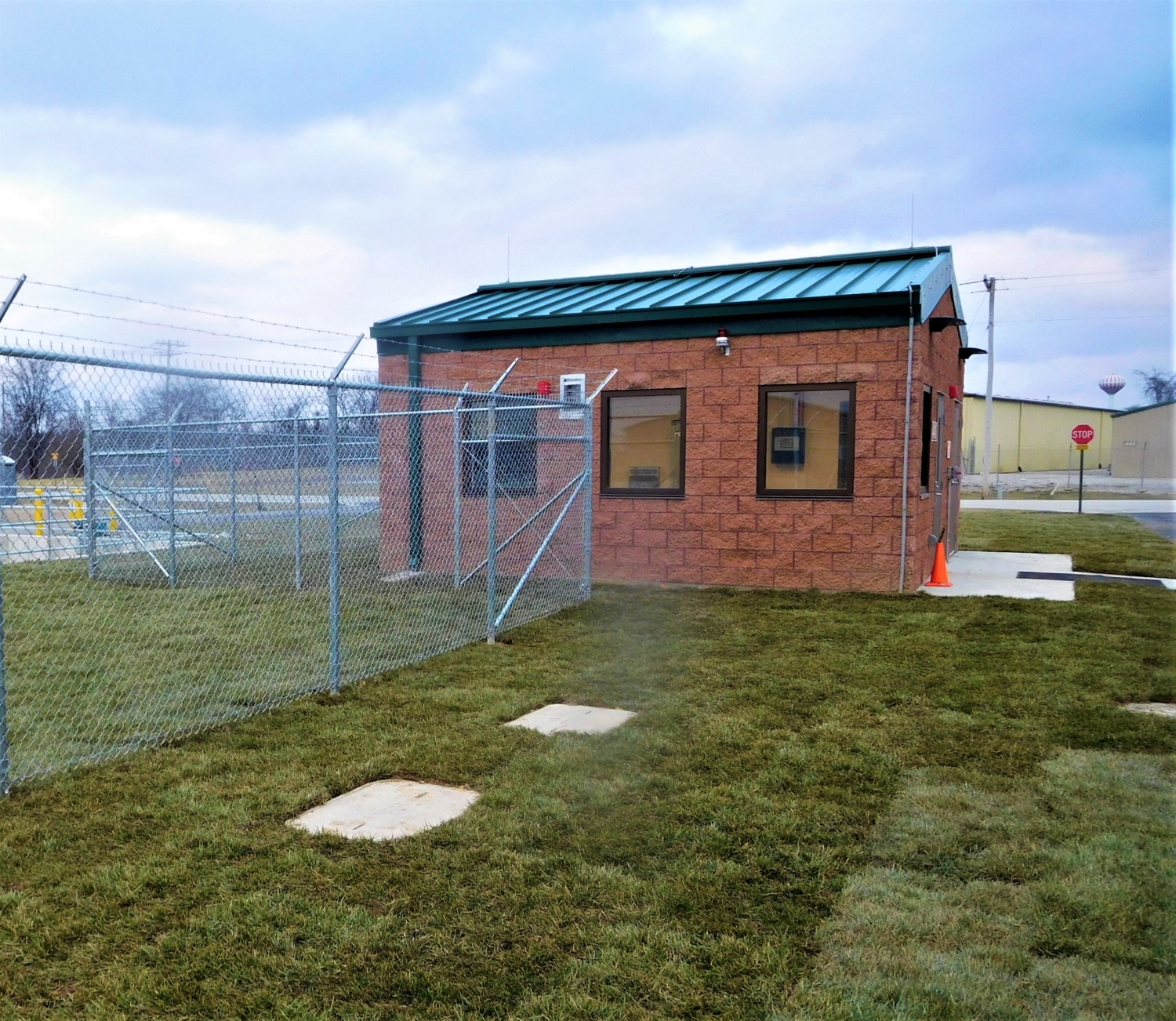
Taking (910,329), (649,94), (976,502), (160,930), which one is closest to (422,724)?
(160,930)

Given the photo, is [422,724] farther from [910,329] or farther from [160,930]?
[910,329]

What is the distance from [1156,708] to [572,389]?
6.99 metres

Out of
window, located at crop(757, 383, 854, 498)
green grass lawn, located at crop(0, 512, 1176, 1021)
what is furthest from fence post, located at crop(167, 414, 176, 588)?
window, located at crop(757, 383, 854, 498)

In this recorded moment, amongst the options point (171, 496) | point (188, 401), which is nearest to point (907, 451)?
point (188, 401)

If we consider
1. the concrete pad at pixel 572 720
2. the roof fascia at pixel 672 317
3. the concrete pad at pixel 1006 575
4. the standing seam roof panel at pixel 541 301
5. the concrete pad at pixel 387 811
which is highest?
the standing seam roof panel at pixel 541 301

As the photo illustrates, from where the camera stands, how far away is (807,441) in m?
10.1

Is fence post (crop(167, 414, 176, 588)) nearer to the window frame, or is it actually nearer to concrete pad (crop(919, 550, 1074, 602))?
the window frame

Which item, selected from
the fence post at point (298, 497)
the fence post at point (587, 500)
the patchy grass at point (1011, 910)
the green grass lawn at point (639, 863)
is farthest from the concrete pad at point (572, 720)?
the fence post at point (298, 497)

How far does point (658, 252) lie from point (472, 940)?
11.8 m

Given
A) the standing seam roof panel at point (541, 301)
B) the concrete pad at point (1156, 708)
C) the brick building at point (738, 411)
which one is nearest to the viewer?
the concrete pad at point (1156, 708)

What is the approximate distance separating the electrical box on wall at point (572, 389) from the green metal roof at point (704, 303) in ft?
1.46

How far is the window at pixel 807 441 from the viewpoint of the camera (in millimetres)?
9844

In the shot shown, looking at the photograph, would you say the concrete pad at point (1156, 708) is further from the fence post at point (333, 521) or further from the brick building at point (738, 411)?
the fence post at point (333, 521)

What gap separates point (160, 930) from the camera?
10.1ft
